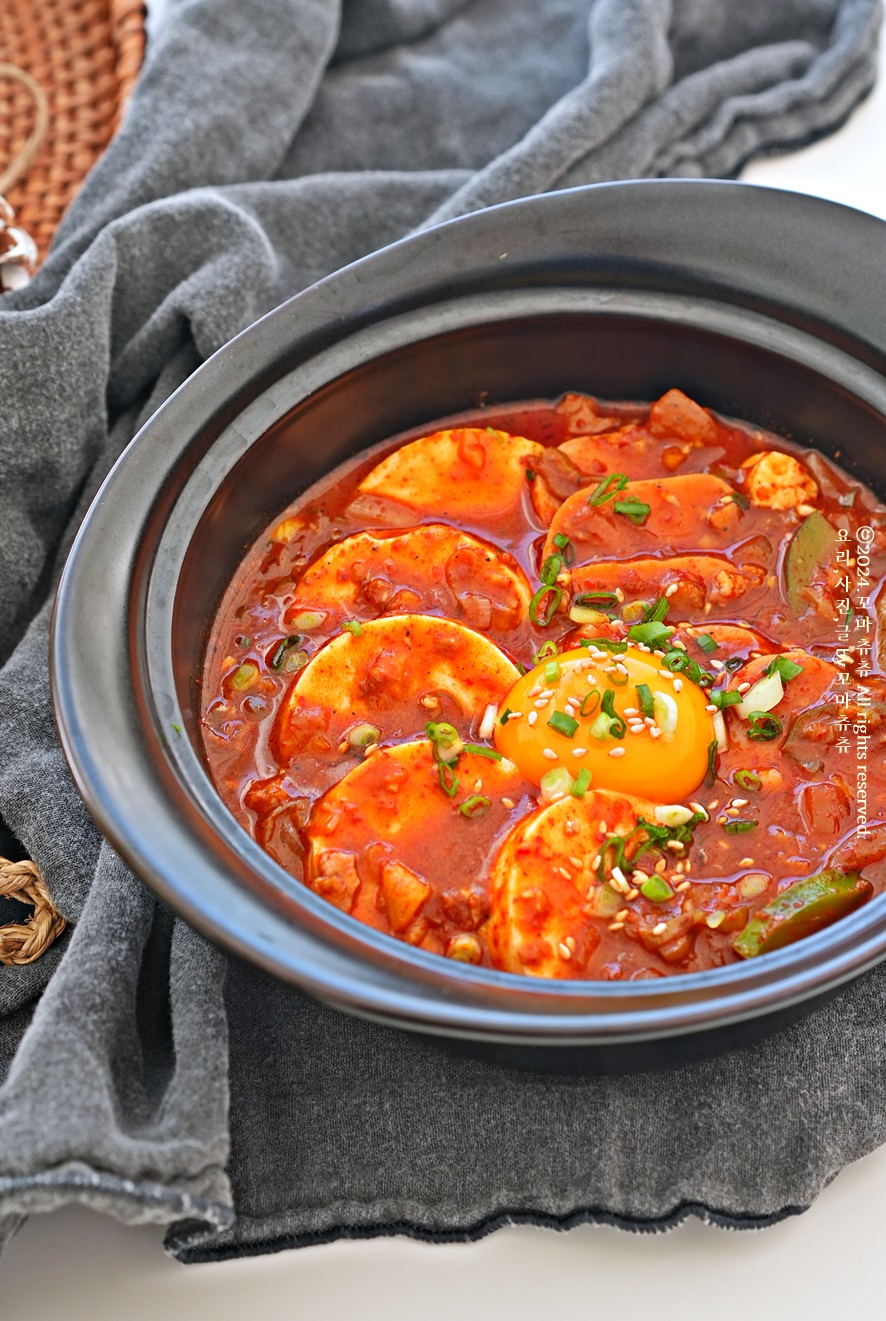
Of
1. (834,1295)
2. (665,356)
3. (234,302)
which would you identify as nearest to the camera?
(834,1295)

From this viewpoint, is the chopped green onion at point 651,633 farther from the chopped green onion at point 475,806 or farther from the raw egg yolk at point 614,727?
the chopped green onion at point 475,806

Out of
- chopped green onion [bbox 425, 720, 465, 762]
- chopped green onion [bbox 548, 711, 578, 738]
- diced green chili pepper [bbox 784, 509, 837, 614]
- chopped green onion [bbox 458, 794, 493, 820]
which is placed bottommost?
chopped green onion [bbox 458, 794, 493, 820]

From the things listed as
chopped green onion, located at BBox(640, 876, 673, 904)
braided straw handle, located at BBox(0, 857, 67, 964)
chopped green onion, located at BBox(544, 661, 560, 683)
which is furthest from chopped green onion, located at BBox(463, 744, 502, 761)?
braided straw handle, located at BBox(0, 857, 67, 964)

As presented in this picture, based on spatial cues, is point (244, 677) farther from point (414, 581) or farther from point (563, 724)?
point (563, 724)

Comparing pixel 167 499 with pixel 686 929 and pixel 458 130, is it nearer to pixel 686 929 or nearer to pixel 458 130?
pixel 686 929

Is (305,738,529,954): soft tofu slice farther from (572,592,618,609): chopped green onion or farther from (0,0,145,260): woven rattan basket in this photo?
(0,0,145,260): woven rattan basket

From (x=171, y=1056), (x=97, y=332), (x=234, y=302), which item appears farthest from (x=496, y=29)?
(x=171, y=1056)

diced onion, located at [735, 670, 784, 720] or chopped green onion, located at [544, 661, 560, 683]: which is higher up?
diced onion, located at [735, 670, 784, 720]

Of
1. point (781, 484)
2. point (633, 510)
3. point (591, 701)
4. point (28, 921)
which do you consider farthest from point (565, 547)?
point (28, 921)
